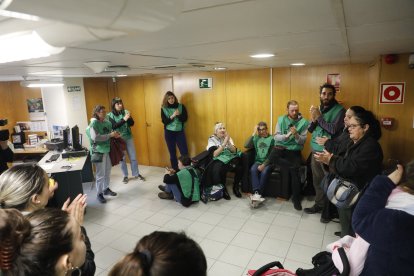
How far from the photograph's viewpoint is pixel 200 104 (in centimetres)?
577

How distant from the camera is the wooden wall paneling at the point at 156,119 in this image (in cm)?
610

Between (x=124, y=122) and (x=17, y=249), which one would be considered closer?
(x=17, y=249)

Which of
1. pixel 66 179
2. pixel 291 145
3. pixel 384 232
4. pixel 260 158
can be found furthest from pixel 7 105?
pixel 384 232

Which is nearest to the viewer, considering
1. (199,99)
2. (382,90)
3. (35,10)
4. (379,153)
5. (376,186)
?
(35,10)

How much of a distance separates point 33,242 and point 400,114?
11.6 ft

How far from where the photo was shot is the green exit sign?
5586mm

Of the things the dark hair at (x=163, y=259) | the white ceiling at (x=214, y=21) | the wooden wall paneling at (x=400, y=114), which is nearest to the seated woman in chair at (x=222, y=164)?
the wooden wall paneling at (x=400, y=114)

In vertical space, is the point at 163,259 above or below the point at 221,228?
above

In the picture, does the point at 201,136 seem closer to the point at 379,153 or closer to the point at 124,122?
the point at 124,122

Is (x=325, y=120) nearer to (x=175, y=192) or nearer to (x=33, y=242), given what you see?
(x=175, y=192)

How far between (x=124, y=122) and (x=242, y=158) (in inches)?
90.0

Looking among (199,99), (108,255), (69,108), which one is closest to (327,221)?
(108,255)

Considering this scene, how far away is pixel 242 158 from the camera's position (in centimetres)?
482

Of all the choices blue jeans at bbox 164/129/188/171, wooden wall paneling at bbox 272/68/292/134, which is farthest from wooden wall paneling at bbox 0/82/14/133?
wooden wall paneling at bbox 272/68/292/134
